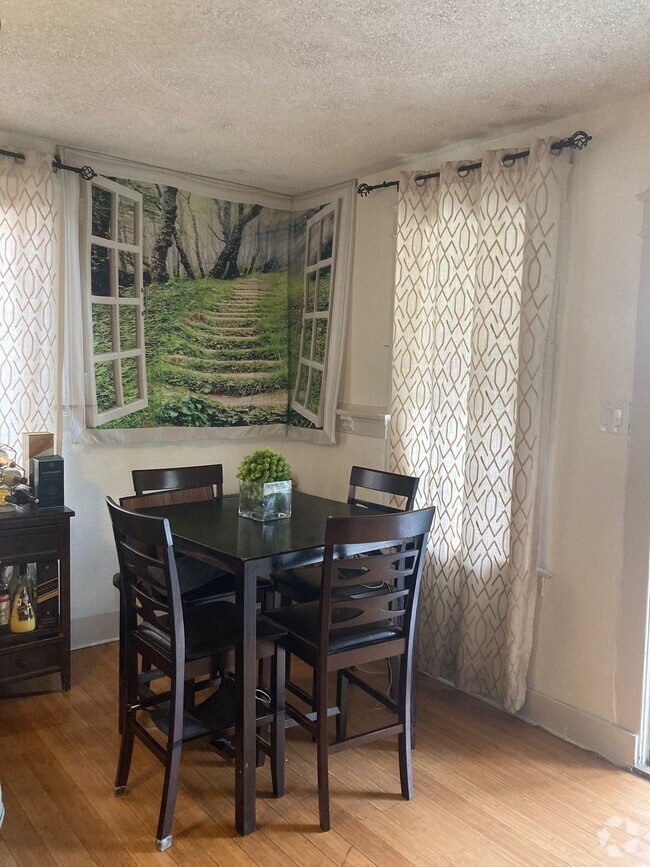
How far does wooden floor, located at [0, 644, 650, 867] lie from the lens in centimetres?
215

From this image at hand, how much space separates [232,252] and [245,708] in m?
2.78

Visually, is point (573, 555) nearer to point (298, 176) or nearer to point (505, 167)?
point (505, 167)

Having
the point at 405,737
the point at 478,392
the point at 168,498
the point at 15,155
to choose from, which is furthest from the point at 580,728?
the point at 15,155

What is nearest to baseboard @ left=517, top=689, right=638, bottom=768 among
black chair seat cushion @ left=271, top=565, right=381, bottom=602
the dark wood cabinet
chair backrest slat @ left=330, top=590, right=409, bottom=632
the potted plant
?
black chair seat cushion @ left=271, top=565, right=381, bottom=602

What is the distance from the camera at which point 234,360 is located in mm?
4219

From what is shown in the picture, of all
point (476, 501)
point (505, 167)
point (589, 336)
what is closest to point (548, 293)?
point (589, 336)

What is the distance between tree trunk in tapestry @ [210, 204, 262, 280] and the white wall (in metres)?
1.77

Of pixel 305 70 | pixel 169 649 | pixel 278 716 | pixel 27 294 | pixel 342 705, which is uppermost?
pixel 305 70

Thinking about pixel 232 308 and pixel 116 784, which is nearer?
pixel 116 784

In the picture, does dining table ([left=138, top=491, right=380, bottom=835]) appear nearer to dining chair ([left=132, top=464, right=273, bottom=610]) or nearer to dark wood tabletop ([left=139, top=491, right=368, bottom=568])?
dark wood tabletop ([left=139, top=491, right=368, bottom=568])

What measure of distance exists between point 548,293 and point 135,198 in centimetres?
221

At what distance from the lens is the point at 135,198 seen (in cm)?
371

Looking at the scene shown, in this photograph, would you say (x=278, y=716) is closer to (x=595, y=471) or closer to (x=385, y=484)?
(x=385, y=484)

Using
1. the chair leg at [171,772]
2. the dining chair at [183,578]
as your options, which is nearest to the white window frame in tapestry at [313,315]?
the dining chair at [183,578]
